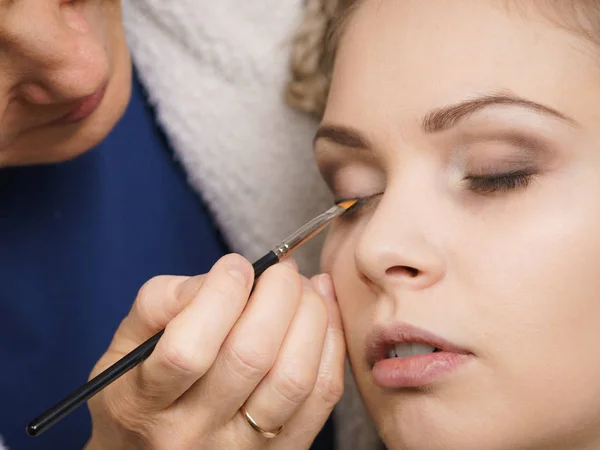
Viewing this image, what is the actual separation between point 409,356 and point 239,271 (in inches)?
8.1

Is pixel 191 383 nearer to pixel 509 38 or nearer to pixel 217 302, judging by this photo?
pixel 217 302

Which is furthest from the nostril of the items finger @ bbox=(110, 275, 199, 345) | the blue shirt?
the blue shirt

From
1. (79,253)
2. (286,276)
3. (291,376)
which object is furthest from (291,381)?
(79,253)

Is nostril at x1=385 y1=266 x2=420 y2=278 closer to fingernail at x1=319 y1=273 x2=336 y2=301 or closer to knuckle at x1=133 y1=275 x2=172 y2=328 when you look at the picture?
fingernail at x1=319 y1=273 x2=336 y2=301

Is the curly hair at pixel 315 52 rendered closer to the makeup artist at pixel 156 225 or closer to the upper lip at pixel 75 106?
the makeup artist at pixel 156 225

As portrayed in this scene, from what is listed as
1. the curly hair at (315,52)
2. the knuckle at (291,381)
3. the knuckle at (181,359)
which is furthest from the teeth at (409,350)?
the curly hair at (315,52)

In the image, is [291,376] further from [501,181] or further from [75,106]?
[75,106]

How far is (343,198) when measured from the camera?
95 cm

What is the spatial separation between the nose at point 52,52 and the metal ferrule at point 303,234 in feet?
0.95

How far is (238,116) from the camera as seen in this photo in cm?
126

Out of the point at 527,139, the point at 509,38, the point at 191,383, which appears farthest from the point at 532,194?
the point at 191,383

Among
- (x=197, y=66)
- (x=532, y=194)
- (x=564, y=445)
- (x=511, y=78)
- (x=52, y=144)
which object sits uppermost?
(x=197, y=66)

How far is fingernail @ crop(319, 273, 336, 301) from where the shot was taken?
2.99 feet

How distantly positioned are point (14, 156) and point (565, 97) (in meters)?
0.66
